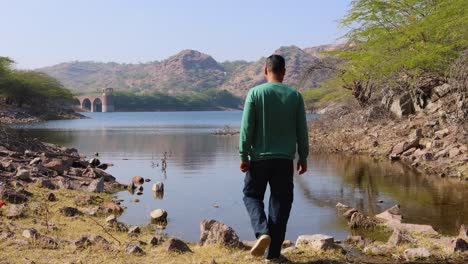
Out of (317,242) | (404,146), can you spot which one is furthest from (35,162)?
(404,146)

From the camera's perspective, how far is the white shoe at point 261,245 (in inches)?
211

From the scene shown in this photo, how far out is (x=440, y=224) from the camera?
29.5 ft

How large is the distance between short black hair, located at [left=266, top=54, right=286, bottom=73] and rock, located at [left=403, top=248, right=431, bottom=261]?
2503 mm

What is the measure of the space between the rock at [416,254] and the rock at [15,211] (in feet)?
17.4

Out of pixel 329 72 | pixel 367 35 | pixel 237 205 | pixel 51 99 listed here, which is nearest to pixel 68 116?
pixel 51 99

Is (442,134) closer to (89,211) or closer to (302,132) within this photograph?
(89,211)

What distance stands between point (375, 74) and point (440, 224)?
15.9m

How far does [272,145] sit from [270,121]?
257 millimetres

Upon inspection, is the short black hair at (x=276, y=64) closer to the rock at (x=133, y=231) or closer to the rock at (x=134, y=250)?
the rock at (x=134, y=250)

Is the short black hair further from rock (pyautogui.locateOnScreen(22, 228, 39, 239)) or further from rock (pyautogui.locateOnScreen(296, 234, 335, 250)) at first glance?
rock (pyautogui.locateOnScreen(22, 228, 39, 239))

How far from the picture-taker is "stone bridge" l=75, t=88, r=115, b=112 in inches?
6959

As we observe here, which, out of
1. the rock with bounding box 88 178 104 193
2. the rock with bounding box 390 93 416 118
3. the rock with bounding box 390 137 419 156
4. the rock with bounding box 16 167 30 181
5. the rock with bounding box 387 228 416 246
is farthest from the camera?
the rock with bounding box 390 93 416 118

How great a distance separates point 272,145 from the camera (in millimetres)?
5652

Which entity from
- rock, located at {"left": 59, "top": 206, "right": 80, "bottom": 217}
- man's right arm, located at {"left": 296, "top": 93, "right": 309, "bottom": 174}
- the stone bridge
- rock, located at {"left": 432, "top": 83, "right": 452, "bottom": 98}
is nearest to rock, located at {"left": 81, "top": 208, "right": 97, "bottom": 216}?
rock, located at {"left": 59, "top": 206, "right": 80, "bottom": 217}
